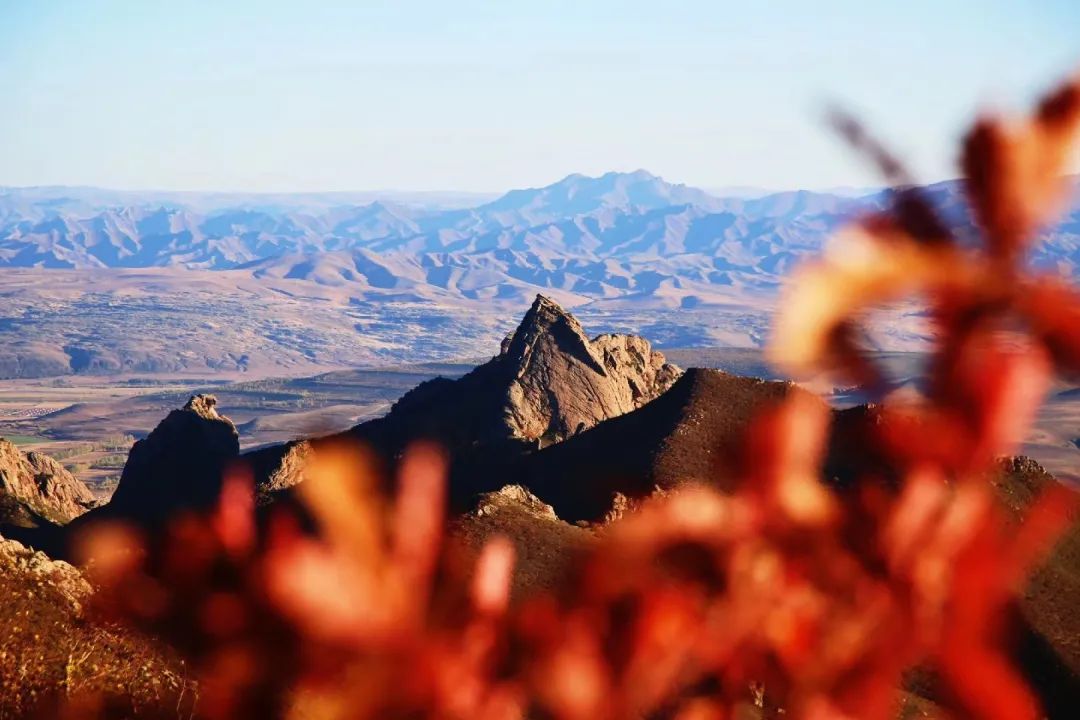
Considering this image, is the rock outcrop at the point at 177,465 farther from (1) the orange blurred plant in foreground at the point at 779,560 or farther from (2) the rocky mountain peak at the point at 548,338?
(1) the orange blurred plant in foreground at the point at 779,560

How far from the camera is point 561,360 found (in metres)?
75.8

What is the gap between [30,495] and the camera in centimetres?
6669

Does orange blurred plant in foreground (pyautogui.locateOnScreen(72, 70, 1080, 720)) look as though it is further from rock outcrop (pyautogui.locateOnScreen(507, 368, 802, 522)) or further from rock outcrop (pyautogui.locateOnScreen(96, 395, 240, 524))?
rock outcrop (pyautogui.locateOnScreen(96, 395, 240, 524))

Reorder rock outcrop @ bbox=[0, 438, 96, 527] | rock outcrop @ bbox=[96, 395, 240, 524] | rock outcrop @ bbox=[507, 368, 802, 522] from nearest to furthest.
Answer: rock outcrop @ bbox=[507, 368, 802, 522] → rock outcrop @ bbox=[0, 438, 96, 527] → rock outcrop @ bbox=[96, 395, 240, 524]

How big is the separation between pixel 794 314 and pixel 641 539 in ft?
2.91

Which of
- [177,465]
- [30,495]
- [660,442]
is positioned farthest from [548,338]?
[30,495]

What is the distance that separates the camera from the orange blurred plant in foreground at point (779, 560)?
291cm

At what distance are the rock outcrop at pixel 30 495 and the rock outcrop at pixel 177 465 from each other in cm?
258

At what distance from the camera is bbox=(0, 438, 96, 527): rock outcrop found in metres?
62.5

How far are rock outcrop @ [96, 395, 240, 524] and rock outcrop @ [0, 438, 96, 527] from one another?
8.48ft

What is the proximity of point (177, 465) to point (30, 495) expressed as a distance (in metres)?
8.52

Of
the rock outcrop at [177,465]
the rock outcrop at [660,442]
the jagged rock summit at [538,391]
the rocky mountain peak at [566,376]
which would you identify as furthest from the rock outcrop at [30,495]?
the rocky mountain peak at [566,376]

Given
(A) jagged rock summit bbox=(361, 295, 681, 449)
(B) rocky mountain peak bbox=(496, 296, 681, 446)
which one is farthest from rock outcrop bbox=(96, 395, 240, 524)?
(B) rocky mountain peak bbox=(496, 296, 681, 446)

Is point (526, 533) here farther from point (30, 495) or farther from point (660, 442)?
point (30, 495)
